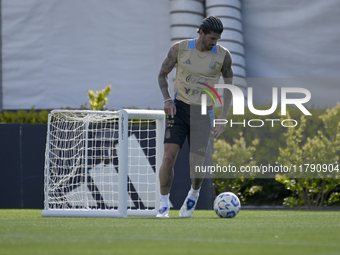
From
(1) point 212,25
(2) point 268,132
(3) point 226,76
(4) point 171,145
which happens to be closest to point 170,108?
(4) point 171,145

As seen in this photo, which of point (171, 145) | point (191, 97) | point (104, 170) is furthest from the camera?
point (104, 170)

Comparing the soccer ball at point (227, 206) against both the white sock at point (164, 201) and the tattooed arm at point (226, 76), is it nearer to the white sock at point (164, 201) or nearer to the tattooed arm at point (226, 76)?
the white sock at point (164, 201)

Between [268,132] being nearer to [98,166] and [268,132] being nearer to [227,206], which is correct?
[98,166]

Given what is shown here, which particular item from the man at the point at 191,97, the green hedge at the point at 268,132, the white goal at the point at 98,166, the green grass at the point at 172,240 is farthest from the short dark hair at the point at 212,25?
the green hedge at the point at 268,132

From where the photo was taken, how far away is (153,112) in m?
5.20

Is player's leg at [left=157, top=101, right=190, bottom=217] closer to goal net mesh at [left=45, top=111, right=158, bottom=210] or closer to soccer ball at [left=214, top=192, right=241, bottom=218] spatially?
soccer ball at [left=214, top=192, right=241, bottom=218]

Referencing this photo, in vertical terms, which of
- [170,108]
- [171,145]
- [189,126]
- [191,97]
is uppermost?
[191,97]

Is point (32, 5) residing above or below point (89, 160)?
above

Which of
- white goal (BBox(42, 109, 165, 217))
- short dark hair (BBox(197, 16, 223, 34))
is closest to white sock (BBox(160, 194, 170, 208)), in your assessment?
white goal (BBox(42, 109, 165, 217))

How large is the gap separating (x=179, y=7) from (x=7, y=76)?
4.08m

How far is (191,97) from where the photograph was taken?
4.93 metres

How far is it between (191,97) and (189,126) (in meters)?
0.29

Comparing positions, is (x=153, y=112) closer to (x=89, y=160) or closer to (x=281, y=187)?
(x=89, y=160)

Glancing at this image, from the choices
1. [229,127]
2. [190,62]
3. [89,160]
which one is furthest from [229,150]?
[190,62]
